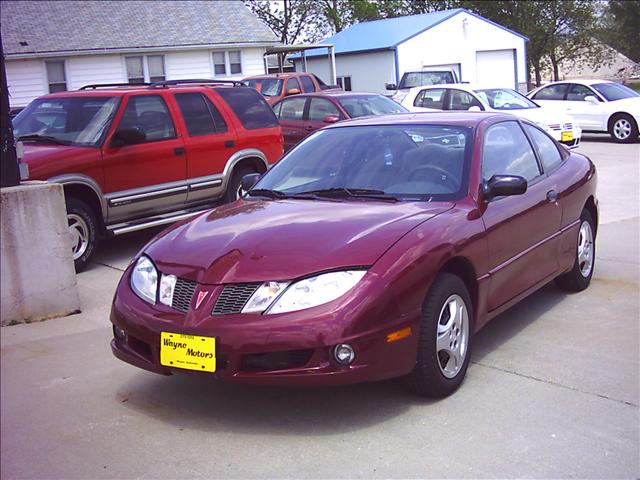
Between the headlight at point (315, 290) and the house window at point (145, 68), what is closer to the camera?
the headlight at point (315, 290)

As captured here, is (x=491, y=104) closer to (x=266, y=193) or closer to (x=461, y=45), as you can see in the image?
(x=266, y=193)

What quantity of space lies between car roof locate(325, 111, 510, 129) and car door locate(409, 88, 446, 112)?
40.2 ft

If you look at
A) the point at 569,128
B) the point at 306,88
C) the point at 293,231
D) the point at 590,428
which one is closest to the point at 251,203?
the point at 293,231

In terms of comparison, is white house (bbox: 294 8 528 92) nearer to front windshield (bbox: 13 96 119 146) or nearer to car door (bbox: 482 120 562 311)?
front windshield (bbox: 13 96 119 146)

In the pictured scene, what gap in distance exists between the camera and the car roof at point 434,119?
540cm

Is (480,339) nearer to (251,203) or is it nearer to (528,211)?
(528,211)

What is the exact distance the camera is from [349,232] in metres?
4.20

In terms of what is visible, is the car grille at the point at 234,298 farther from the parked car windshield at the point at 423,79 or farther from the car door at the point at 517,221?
the parked car windshield at the point at 423,79

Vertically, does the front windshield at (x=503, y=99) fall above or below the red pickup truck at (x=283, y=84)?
below

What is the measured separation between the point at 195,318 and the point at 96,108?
535 centimetres

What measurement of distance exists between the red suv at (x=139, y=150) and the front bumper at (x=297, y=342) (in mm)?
4325

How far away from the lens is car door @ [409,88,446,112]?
1808 centimetres

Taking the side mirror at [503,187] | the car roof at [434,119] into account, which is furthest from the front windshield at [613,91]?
the side mirror at [503,187]

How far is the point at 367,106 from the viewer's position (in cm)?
1507
